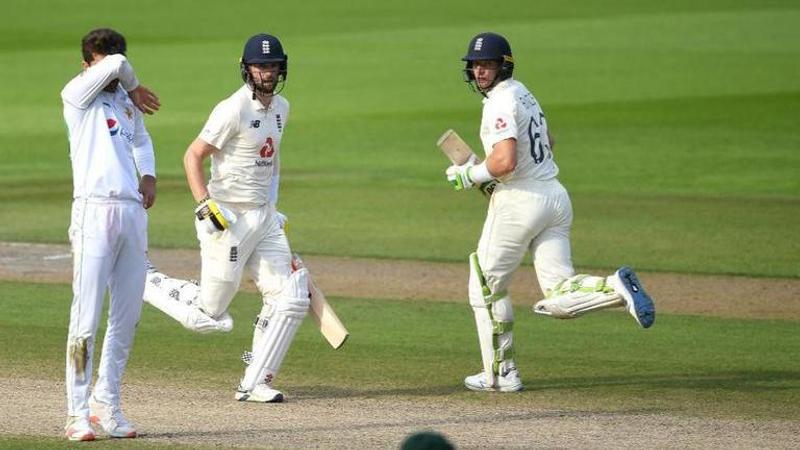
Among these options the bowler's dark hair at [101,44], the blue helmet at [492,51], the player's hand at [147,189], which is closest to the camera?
the bowler's dark hair at [101,44]

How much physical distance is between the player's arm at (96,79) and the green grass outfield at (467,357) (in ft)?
7.98

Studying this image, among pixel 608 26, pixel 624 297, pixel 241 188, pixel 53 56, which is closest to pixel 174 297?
pixel 241 188

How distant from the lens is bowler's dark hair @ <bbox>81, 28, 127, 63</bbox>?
8.35 m

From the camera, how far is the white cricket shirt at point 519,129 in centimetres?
1002

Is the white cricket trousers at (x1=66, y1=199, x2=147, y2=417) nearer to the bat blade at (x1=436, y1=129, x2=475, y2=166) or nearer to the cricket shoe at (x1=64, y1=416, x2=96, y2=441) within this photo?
the cricket shoe at (x1=64, y1=416, x2=96, y2=441)

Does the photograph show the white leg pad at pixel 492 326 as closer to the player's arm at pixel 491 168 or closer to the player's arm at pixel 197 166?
the player's arm at pixel 491 168

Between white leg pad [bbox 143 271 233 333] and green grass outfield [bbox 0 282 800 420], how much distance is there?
0.39 m

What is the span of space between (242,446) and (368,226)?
9.98m

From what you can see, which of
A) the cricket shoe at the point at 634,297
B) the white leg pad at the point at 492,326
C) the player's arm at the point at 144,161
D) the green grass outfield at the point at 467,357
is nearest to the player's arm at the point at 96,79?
the player's arm at the point at 144,161

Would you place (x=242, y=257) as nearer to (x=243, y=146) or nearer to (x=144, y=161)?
(x=243, y=146)

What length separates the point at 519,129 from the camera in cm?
1014

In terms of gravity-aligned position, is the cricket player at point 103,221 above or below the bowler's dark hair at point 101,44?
below

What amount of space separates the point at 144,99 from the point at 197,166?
138cm

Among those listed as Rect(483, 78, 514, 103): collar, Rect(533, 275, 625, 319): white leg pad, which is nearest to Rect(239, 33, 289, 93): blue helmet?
Rect(483, 78, 514, 103): collar
